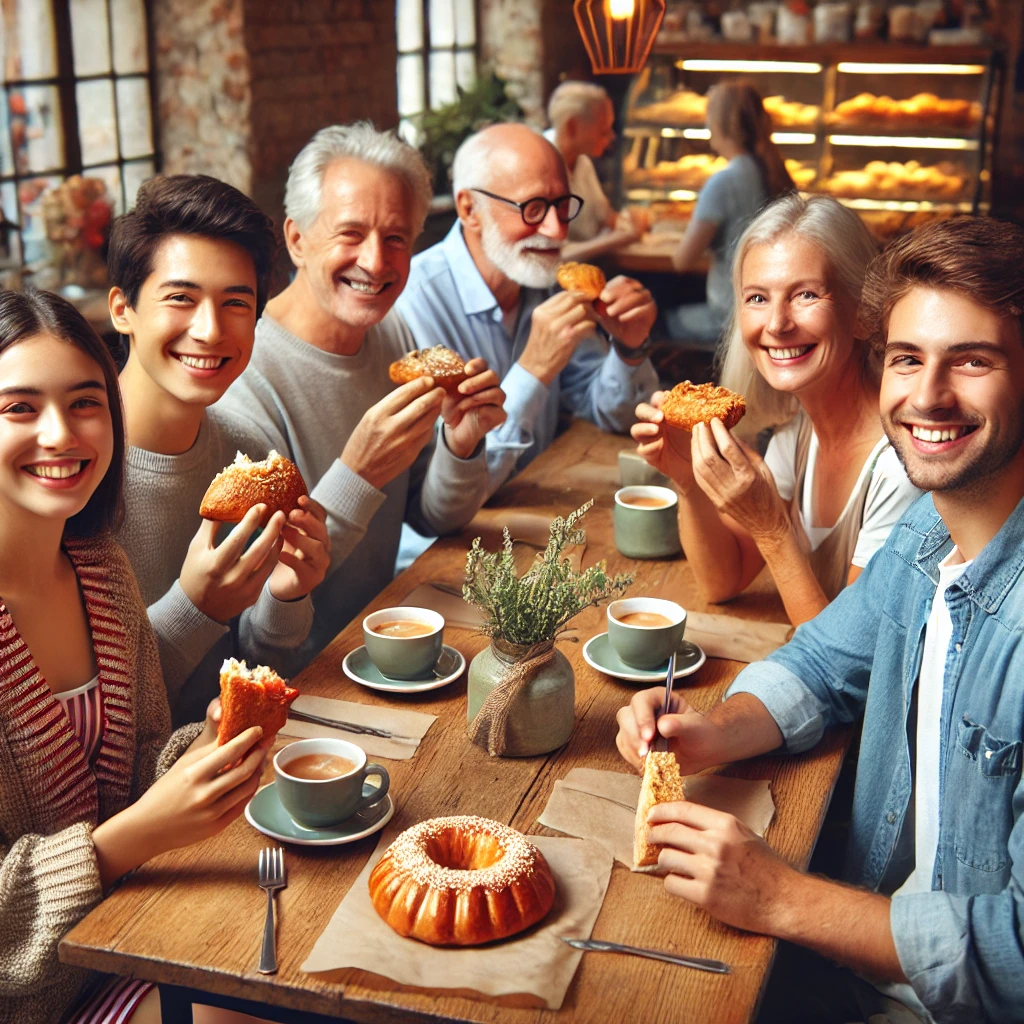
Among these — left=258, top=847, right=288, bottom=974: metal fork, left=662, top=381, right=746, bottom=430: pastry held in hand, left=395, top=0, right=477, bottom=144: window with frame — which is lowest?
left=258, top=847, right=288, bottom=974: metal fork

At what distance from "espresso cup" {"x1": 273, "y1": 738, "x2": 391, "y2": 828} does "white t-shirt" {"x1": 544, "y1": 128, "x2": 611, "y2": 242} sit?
5612 millimetres

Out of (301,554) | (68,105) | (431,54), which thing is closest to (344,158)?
(301,554)

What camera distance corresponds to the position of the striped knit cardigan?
5.21ft

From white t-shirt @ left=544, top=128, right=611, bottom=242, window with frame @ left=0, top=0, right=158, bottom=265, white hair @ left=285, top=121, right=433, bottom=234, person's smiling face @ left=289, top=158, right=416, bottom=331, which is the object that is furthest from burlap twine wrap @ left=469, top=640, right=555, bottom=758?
white t-shirt @ left=544, top=128, right=611, bottom=242

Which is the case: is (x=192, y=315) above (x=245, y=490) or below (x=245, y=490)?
above

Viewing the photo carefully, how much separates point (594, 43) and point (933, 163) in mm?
5714

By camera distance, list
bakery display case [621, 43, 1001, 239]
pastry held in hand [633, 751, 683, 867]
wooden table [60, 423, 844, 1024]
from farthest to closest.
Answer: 1. bakery display case [621, 43, 1001, 239]
2. pastry held in hand [633, 751, 683, 867]
3. wooden table [60, 423, 844, 1024]

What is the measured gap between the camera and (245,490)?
2166 mm

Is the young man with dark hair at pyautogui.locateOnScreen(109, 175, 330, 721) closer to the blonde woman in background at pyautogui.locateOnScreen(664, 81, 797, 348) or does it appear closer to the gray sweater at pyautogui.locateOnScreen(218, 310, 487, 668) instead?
the gray sweater at pyautogui.locateOnScreen(218, 310, 487, 668)

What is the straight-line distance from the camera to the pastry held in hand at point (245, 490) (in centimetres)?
216

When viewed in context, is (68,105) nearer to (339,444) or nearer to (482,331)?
(482,331)

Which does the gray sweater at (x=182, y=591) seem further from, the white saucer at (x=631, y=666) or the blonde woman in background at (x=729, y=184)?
the blonde woman in background at (x=729, y=184)

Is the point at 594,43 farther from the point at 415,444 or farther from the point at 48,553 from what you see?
the point at 48,553

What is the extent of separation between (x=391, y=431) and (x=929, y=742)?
1304mm
